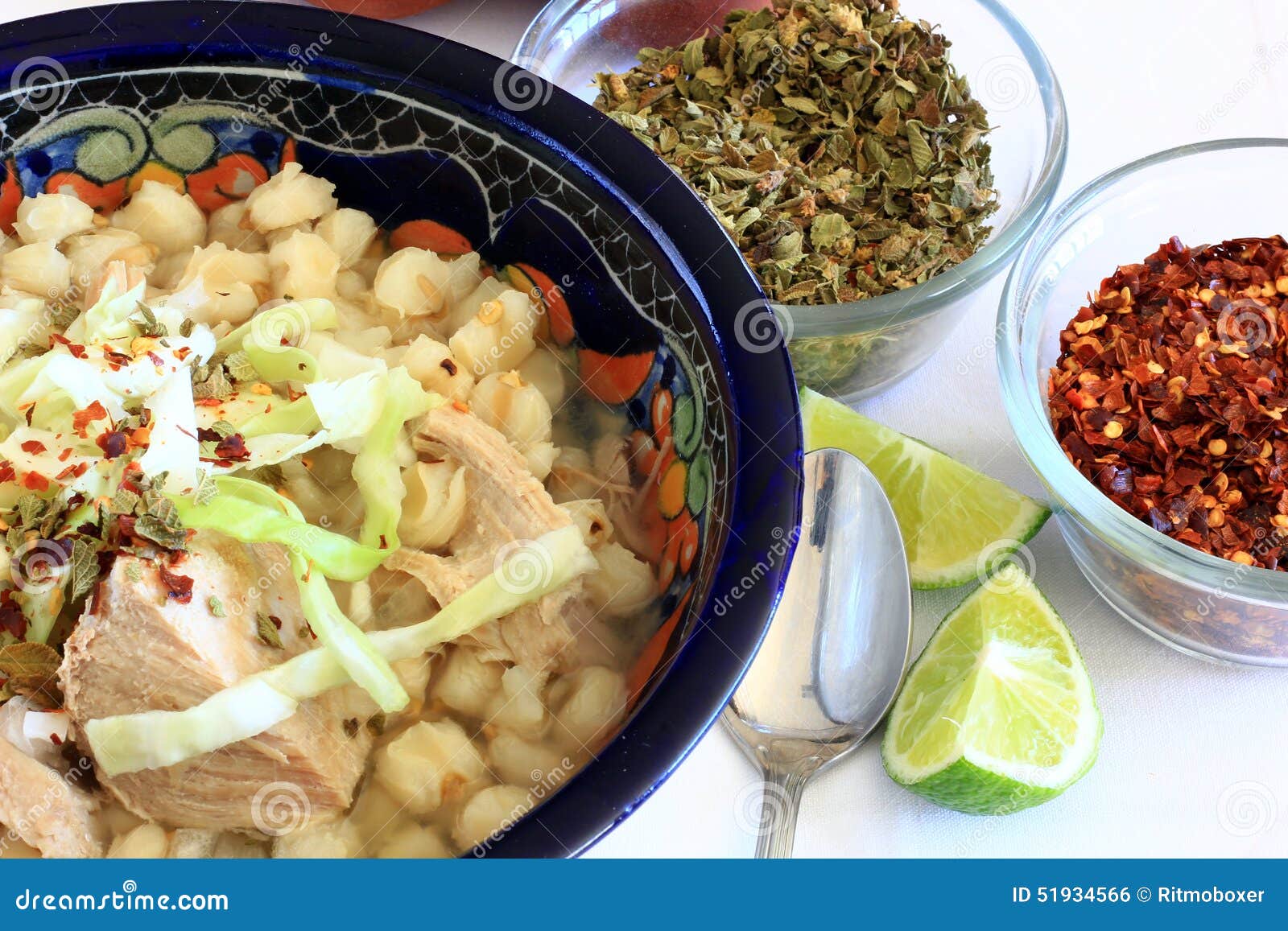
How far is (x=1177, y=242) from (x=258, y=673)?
42.4 inches

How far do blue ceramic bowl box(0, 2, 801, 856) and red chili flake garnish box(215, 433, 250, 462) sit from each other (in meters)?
0.31

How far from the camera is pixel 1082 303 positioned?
4.56ft

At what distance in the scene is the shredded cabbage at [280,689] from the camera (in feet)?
2.92

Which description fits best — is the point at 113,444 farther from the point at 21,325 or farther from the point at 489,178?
the point at 489,178

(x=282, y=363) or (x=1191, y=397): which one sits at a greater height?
(x=282, y=363)

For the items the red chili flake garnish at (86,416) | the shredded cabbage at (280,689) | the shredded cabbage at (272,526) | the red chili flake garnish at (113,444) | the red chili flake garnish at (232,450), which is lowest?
the shredded cabbage at (280,689)

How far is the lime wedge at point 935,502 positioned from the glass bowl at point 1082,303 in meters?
→ 0.06

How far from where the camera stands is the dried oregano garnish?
4.25 ft

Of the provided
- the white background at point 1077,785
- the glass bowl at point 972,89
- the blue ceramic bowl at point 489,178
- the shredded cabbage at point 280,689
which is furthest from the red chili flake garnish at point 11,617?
the glass bowl at point 972,89

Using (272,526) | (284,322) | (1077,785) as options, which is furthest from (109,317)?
(1077,785)

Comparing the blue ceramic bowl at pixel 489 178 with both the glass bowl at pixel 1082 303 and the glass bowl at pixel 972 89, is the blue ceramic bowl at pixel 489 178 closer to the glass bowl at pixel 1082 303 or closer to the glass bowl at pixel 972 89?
the glass bowl at pixel 972 89

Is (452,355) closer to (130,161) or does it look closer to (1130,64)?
(130,161)

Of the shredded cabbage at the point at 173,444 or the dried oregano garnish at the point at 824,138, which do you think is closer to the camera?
the shredded cabbage at the point at 173,444

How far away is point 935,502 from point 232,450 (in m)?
0.71
